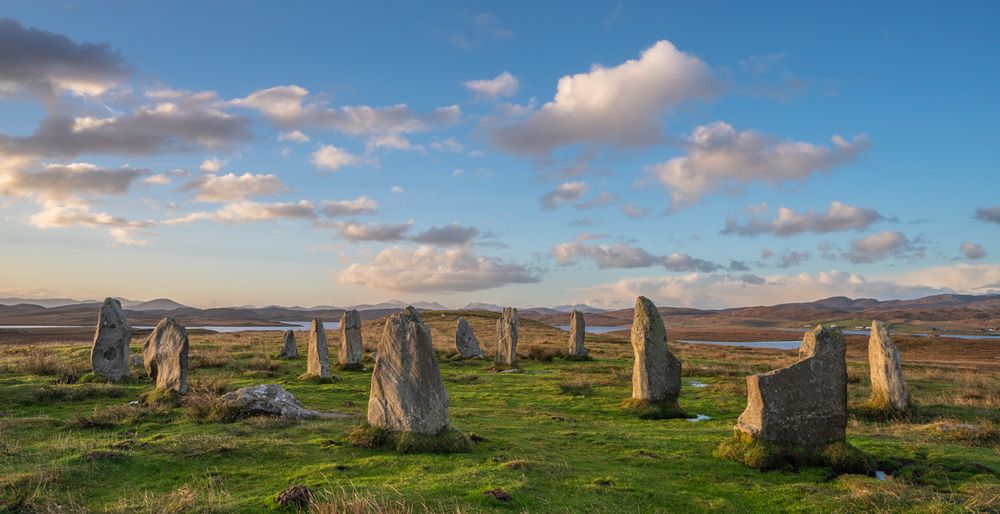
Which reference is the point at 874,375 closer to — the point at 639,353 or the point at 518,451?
the point at 639,353

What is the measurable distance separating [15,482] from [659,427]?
46.4 ft

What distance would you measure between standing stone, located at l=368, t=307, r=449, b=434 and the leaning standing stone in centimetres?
843

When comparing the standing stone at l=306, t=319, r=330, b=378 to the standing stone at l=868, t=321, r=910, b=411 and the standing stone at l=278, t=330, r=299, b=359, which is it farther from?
the standing stone at l=868, t=321, r=910, b=411

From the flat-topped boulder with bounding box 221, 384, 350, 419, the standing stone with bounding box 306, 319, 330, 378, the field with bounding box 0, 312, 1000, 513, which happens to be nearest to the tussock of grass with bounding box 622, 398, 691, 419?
the field with bounding box 0, 312, 1000, 513

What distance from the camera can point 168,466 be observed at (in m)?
11.0

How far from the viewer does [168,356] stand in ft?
64.7

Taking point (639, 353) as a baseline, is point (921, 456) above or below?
below

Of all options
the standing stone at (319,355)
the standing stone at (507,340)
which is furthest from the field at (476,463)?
the standing stone at (507,340)

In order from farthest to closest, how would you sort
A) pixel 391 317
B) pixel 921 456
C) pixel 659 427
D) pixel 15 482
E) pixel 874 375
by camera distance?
pixel 874 375
pixel 659 427
pixel 391 317
pixel 921 456
pixel 15 482

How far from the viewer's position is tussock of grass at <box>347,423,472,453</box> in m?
12.2

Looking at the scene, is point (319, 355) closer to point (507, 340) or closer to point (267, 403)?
point (267, 403)

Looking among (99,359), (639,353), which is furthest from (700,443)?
(99,359)

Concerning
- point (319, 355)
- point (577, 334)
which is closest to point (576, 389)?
point (319, 355)

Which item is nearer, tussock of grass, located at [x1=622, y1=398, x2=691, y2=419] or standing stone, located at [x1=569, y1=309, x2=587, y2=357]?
tussock of grass, located at [x1=622, y1=398, x2=691, y2=419]
